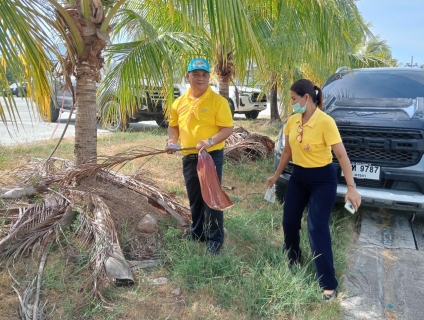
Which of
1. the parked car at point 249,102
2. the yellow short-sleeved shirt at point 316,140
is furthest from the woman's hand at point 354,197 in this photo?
the parked car at point 249,102

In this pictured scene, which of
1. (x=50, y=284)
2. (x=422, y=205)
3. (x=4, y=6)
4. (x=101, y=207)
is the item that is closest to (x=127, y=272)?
(x=50, y=284)

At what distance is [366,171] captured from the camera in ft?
13.9

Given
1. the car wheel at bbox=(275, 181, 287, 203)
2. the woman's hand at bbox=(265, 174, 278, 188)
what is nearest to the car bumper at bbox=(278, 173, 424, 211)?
the car wheel at bbox=(275, 181, 287, 203)

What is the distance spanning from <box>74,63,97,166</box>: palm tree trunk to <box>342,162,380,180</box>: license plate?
2912mm

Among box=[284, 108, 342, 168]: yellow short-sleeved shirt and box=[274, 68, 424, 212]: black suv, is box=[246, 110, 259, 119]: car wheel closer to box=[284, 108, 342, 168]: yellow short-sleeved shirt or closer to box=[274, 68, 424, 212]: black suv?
box=[274, 68, 424, 212]: black suv

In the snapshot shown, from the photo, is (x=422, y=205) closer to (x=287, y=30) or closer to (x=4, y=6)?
(x=287, y=30)

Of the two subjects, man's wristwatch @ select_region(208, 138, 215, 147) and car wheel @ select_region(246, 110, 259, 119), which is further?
car wheel @ select_region(246, 110, 259, 119)

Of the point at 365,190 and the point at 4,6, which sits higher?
the point at 4,6

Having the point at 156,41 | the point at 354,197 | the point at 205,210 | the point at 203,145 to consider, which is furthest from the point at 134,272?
the point at 156,41

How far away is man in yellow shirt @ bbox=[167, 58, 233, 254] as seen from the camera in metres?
3.21

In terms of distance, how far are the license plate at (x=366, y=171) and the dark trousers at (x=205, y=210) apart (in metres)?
1.76

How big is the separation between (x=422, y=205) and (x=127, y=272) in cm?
303

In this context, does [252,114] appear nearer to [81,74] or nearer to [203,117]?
[81,74]

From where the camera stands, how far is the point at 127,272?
296 centimetres
